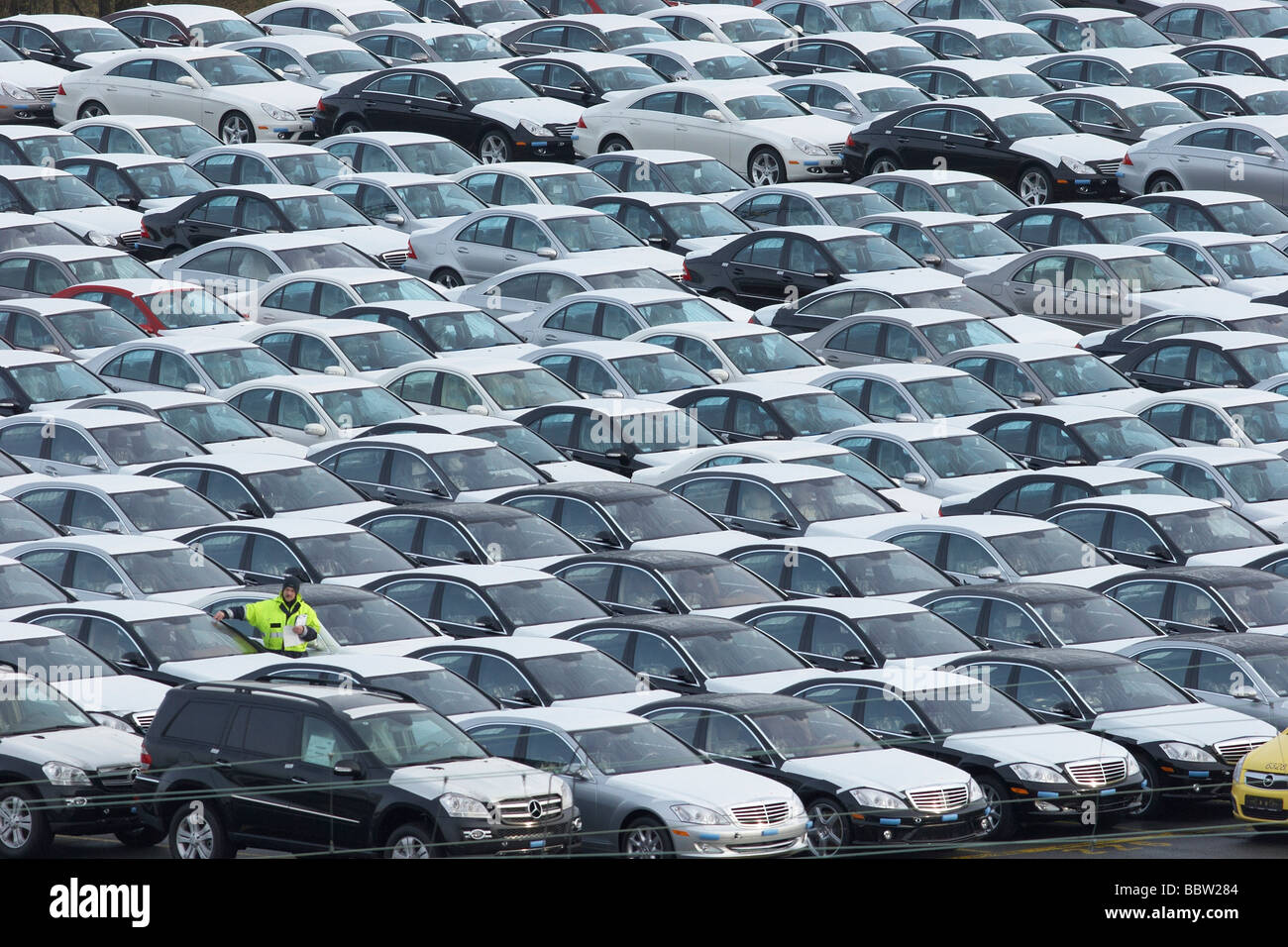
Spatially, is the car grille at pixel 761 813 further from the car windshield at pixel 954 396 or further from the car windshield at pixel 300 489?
the car windshield at pixel 954 396

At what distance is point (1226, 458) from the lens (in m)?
25.5

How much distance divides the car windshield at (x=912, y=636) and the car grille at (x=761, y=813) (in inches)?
140

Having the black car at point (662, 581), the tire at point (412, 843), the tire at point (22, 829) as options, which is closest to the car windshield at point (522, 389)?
the black car at point (662, 581)

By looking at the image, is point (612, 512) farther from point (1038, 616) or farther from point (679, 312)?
point (679, 312)

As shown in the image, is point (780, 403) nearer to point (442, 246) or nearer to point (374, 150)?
point (442, 246)

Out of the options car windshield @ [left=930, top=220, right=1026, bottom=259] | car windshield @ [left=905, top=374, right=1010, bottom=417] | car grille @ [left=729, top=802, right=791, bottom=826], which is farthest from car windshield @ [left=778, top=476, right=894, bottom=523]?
car windshield @ [left=930, top=220, right=1026, bottom=259]

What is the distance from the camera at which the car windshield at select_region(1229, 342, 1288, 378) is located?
28844mm

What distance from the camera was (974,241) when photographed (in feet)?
111

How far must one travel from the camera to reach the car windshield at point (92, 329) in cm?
2895

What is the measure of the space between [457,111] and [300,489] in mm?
16227

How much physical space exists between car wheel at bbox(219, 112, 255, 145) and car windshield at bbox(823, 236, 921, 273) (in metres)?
11.0

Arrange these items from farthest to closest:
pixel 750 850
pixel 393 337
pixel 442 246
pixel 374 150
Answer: pixel 374 150, pixel 442 246, pixel 393 337, pixel 750 850

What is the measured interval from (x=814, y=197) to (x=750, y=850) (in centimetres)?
1893
